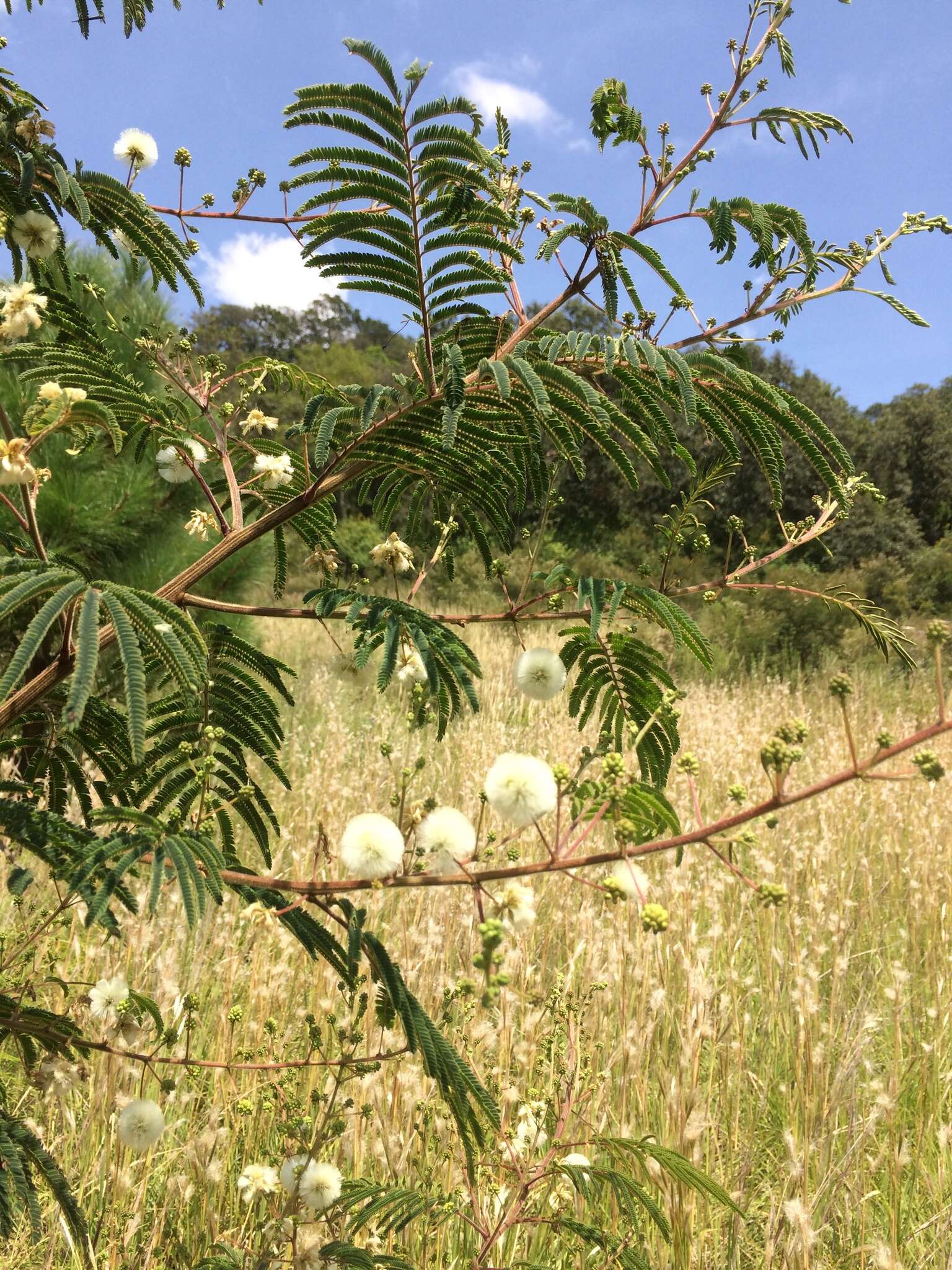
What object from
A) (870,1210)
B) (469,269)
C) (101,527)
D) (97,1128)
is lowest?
(870,1210)

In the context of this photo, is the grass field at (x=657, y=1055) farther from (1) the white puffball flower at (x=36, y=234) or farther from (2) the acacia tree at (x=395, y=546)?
(1) the white puffball flower at (x=36, y=234)

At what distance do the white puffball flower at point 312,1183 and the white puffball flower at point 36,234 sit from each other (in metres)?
1.14

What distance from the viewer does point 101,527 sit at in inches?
142

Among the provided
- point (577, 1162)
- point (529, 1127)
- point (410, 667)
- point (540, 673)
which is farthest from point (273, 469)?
point (529, 1127)

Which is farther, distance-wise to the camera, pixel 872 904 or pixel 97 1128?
pixel 872 904

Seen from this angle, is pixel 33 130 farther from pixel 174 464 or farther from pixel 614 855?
pixel 614 855

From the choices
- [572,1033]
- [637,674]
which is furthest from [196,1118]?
[637,674]

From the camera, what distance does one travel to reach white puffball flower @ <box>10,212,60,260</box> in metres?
0.90

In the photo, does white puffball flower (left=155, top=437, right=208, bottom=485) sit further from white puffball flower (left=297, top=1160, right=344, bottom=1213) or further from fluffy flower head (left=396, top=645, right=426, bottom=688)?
white puffball flower (left=297, top=1160, right=344, bottom=1213)

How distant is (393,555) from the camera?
1.05 meters

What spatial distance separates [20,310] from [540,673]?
2.02 feet

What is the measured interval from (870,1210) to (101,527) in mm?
3576

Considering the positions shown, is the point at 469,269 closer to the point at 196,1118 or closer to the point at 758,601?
the point at 196,1118

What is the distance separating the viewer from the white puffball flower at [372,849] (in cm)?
74
